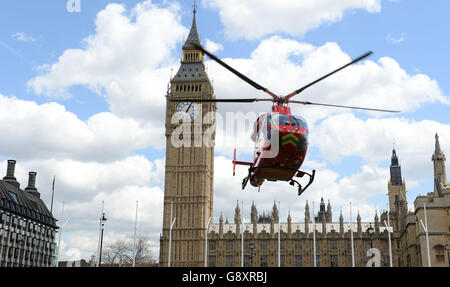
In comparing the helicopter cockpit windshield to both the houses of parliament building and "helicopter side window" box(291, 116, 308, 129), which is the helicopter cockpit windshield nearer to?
"helicopter side window" box(291, 116, 308, 129)

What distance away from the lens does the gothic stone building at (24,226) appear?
89750 millimetres

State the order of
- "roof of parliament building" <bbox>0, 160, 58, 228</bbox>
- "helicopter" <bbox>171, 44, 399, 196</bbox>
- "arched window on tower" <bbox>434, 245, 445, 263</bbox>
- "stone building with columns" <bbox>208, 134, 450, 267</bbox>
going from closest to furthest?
"helicopter" <bbox>171, 44, 399, 196</bbox>
"arched window on tower" <bbox>434, 245, 445, 263</bbox>
"stone building with columns" <bbox>208, 134, 450, 267</bbox>
"roof of parliament building" <bbox>0, 160, 58, 228</bbox>

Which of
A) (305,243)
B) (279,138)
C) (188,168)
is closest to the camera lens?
(279,138)

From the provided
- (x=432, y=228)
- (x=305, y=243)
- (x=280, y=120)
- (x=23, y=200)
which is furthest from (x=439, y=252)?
(x=23, y=200)

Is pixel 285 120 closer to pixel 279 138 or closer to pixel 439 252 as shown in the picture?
pixel 279 138

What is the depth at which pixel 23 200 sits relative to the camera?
332 feet

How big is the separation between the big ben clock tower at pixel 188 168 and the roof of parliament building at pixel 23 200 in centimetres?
2819

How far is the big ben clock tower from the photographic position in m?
89.6

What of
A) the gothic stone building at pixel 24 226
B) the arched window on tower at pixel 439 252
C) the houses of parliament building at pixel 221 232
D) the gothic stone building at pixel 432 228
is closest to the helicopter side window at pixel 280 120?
the gothic stone building at pixel 432 228

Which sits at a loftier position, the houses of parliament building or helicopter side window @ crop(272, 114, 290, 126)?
the houses of parliament building

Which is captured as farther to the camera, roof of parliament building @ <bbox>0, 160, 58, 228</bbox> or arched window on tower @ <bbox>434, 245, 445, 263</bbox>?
roof of parliament building @ <bbox>0, 160, 58, 228</bbox>

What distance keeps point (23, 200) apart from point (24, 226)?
5733 mm

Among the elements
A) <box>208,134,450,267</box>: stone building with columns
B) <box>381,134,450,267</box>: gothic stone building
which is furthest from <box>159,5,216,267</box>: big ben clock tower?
<box>381,134,450,267</box>: gothic stone building

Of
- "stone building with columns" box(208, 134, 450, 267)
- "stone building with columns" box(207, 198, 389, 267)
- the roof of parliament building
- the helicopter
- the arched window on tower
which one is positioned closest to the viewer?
the helicopter
